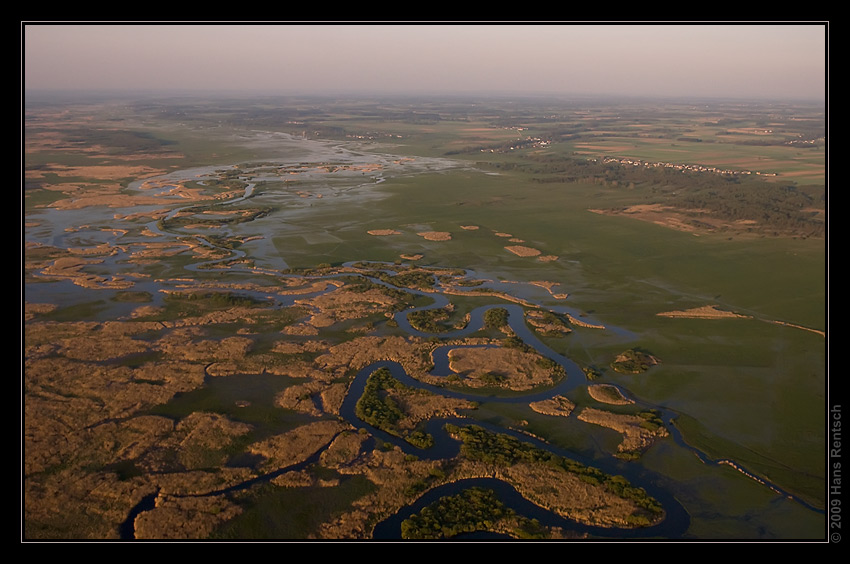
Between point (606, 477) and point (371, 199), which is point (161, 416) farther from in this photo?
point (371, 199)

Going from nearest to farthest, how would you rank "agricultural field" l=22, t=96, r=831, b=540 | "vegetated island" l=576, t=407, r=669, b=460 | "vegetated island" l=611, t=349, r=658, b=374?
"agricultural field" l=22, t=96, r=831, b=540
"vegetated island" l=576, t=407, r=669, b=460
"vegetated island" l=611, t=349, r=658, b=374

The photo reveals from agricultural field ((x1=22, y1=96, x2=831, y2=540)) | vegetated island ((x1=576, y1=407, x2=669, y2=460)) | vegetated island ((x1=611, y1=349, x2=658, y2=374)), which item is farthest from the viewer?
vegetated island ((x1=611, y1=349, x2=658, y2=374))

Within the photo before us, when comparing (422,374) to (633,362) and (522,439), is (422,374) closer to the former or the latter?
(522,439)

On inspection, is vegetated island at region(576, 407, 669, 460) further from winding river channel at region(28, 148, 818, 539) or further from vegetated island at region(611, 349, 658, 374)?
vegetated island at region(611, 349, 658, 374)

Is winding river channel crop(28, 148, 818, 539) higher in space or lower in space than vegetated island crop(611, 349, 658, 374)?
lower

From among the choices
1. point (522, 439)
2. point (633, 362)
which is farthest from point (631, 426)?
point (633, 362)

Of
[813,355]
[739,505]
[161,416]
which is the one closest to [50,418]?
[161,416]

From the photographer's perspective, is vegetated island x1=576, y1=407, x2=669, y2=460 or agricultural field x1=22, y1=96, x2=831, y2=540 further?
vegetated island x1=576, y1=407, x2=669, y2=460

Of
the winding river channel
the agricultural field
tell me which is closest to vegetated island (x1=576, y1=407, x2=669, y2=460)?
the agricultural field
